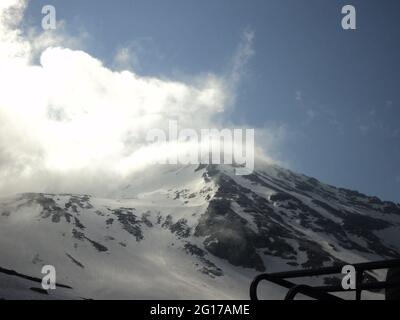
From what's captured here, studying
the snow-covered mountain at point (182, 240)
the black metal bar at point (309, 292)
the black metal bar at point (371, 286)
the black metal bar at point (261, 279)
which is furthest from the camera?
the snow-covered mountain at point (182, 240)

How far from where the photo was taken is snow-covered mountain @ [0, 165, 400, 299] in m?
91.1

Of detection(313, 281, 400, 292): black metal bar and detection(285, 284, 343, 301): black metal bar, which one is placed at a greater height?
detection(313, 281, 400, 292): black metal bar

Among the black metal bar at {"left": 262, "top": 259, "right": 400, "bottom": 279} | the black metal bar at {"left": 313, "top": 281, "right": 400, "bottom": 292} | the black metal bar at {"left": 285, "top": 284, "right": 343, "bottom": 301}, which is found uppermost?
the black metal bar at {"left": 262, "top": 259, "right": 400, "bottom": 279}

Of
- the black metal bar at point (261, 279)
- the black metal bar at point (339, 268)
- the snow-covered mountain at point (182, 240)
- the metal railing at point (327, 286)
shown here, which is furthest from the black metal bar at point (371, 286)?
the snow-covered mountain at point (182, 240)

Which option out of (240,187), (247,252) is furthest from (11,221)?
(240,187)

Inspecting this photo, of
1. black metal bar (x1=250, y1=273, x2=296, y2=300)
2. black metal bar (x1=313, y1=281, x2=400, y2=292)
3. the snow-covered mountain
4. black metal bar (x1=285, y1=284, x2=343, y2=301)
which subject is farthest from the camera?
the snow-covered mountain

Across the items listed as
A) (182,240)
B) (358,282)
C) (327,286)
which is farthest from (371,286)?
(182,240)

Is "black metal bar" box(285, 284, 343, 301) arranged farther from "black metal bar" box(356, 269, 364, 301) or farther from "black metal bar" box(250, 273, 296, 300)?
→ "black metal bar" box(356, 269, 364, 301)

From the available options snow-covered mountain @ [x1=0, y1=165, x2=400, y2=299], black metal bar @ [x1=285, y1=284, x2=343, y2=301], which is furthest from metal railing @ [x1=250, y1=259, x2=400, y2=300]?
snow-covered mountain @ [x1=0, y1=165, x2=400, y2=299]

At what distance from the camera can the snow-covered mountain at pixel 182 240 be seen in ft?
299

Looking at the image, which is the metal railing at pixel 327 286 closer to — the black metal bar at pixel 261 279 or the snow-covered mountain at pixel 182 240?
the black metal bar at pixel 261 279
